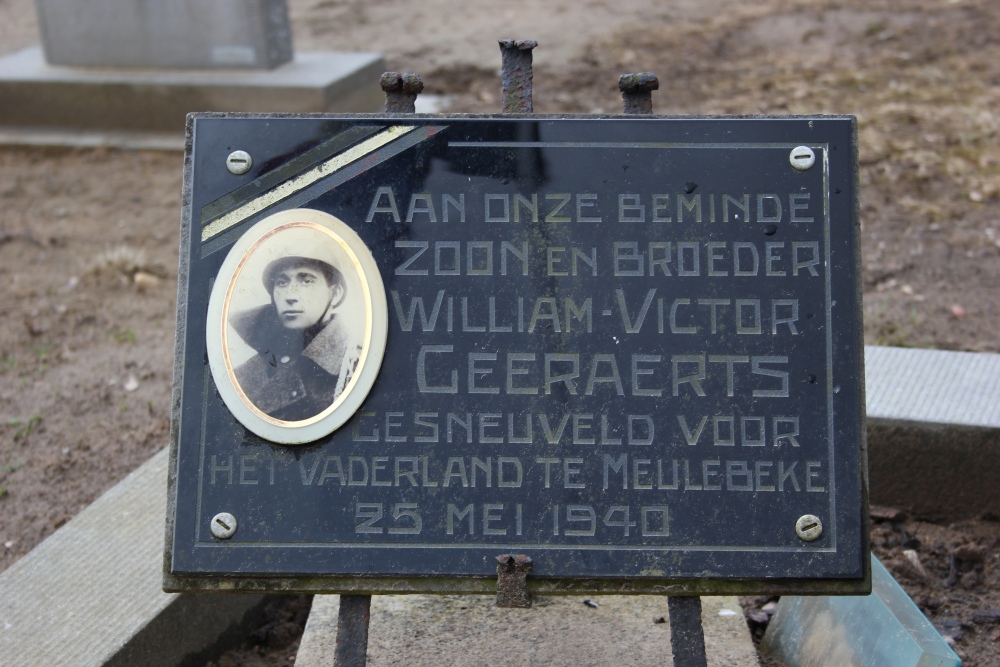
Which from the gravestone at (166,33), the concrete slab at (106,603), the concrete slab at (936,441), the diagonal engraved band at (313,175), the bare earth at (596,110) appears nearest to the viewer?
the diagonal engraved band at (313,175)

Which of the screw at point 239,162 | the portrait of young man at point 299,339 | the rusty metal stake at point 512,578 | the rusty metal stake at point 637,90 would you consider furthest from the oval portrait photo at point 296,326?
the rusty metal stake at point 637,90

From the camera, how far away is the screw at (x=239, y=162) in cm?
203

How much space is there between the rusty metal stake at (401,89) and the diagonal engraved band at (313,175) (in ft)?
0.25

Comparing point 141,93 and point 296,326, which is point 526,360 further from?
point 141,93

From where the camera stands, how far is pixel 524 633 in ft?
7.65

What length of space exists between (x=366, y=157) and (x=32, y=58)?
546 centimetres

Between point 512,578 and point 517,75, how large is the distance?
964 mm

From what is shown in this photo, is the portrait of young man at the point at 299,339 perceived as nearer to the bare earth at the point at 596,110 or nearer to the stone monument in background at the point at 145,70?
the bare earth at the point at 596,110

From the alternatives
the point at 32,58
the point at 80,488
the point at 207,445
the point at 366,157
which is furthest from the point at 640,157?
the point at 32,58

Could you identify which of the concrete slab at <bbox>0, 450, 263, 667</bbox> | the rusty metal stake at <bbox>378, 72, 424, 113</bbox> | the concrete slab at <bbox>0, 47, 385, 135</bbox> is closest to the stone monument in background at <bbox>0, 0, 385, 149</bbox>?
the concrete slab at <bbox>0, 47, 385, 135</bbox>

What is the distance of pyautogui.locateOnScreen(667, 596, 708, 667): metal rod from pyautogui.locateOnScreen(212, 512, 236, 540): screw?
0.82 meters

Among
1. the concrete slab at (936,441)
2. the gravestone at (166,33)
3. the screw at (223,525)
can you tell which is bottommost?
the screw at (223,525)

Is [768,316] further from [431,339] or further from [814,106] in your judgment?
[814,106]

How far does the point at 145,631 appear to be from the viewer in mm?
2225
